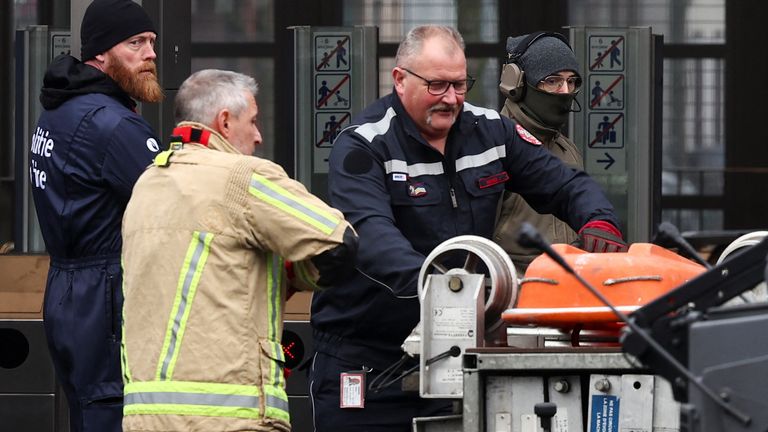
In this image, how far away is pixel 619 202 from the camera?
372 inches

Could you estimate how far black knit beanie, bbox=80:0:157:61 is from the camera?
5129mm

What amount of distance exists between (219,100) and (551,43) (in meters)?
1.72

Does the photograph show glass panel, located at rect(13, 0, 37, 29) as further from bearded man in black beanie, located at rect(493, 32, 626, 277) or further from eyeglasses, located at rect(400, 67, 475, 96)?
eyeglasses, located at rect(400, 67, 475, 96)

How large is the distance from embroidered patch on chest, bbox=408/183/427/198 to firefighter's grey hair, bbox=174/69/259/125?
678 mm

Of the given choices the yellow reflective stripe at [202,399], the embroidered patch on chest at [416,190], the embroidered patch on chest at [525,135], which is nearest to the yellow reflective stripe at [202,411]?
the yellow reflective stripe at [202,399]

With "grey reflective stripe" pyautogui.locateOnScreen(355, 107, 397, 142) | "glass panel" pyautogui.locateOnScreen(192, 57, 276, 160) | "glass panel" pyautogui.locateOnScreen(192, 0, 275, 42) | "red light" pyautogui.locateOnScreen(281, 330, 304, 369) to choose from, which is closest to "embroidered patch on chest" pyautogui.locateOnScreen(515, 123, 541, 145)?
"grey reflective stripe" pyautogui.locateOnScreen(355, 107, 397, 142)

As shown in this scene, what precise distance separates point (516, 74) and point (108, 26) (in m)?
1.36

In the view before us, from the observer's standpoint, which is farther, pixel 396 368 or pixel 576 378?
pixel 396 368

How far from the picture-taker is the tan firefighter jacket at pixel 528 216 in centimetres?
561

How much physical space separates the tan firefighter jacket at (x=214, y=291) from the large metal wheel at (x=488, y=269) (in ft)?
1.01

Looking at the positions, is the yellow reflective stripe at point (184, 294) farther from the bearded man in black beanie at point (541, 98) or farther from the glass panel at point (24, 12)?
the glass panel at point (24, 12)

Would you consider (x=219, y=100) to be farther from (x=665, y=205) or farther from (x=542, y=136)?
(x=665, y=205)

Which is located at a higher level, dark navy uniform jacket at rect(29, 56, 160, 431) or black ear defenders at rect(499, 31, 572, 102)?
black ear defenders at rect(499, 31, 572, 102)

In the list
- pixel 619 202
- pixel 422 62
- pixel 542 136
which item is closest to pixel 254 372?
pixel 422 62
